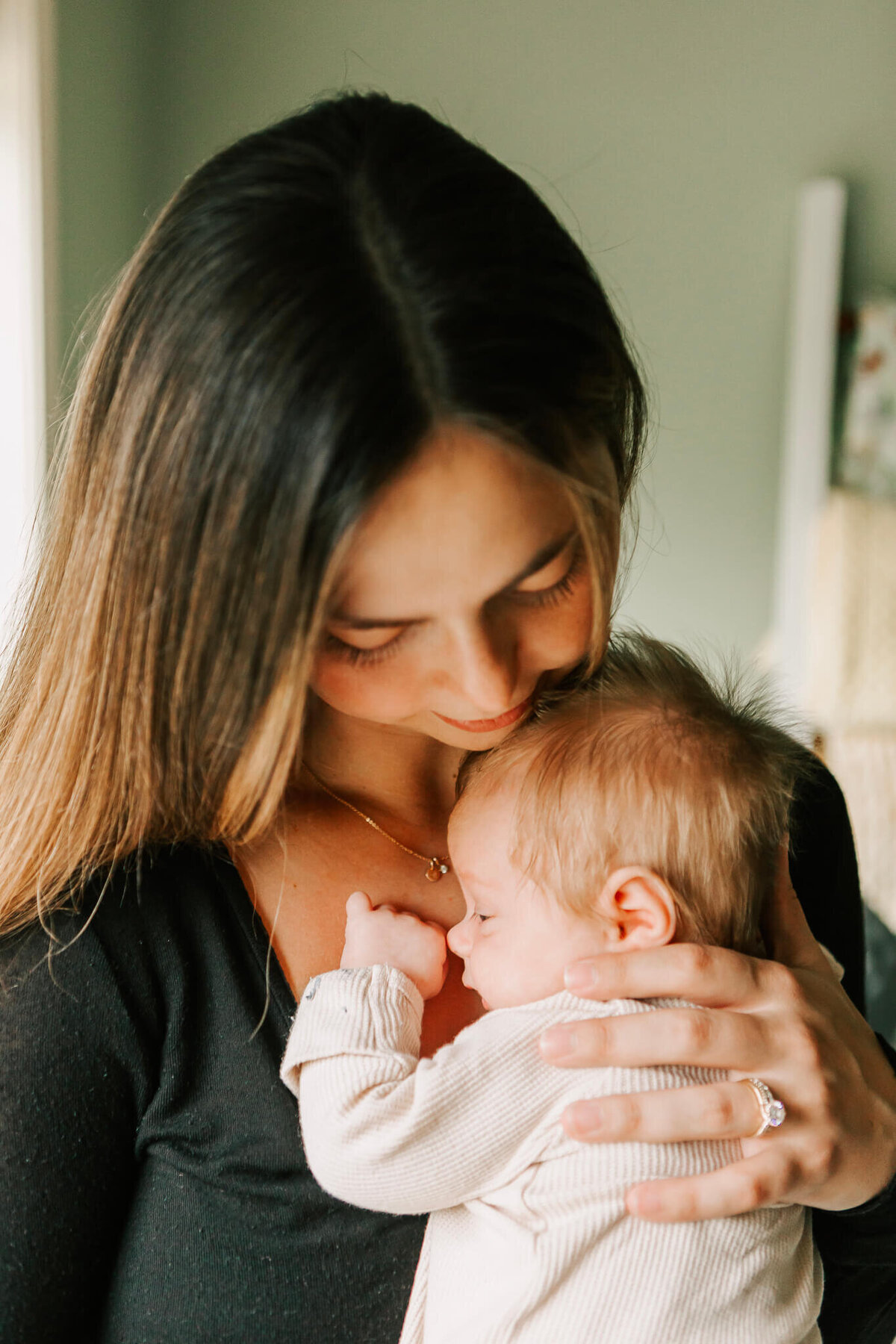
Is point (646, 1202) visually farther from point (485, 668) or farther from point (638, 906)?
point (485, 668)

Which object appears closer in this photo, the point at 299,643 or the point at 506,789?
the point at 299,643

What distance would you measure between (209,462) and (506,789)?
40cm

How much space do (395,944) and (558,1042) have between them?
191 millimetres

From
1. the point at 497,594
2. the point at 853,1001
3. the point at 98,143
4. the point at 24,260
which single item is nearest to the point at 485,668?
the point at 497,594

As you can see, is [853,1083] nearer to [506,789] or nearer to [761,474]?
[506,789]

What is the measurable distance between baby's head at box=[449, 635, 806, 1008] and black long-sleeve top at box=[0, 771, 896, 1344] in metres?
0.20

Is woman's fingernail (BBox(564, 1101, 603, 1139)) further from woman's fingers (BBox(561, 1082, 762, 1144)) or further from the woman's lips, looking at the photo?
the woman's lips

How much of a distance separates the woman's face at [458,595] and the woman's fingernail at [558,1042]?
25cm

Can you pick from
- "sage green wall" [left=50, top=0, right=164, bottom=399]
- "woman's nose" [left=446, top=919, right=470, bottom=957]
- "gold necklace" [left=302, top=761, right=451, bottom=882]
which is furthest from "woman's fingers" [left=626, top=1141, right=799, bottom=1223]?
"sage green wall" [left=50, top=0, right=164, bottom=399]

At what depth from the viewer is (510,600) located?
34.8 inches

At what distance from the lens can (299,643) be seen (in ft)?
2.53

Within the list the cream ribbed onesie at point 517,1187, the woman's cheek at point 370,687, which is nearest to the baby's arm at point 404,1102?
the cream ribbed onesie at point 517,1187

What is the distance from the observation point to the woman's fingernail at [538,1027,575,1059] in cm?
83

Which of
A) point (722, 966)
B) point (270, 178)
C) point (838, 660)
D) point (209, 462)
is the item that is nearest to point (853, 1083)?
point (722, 966)
